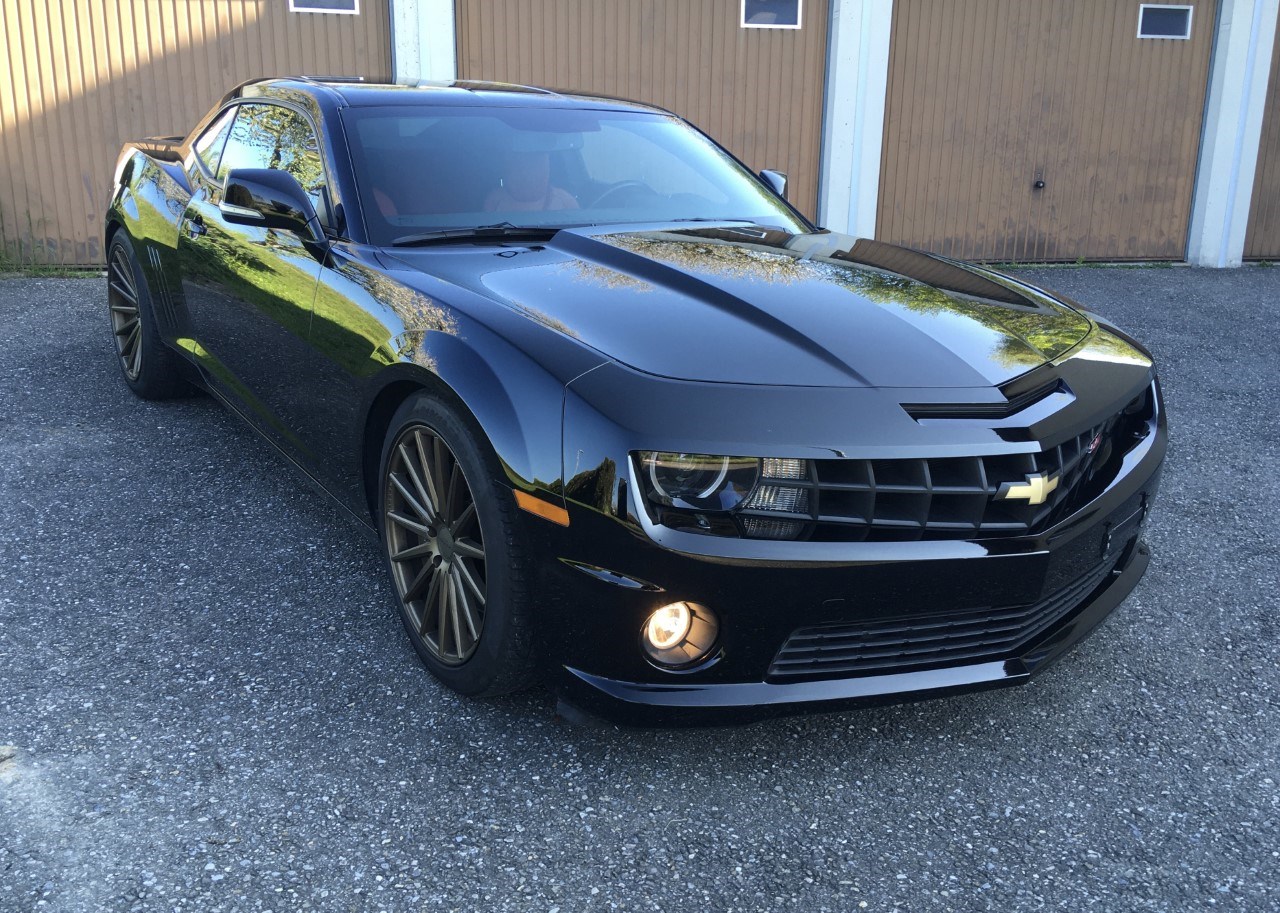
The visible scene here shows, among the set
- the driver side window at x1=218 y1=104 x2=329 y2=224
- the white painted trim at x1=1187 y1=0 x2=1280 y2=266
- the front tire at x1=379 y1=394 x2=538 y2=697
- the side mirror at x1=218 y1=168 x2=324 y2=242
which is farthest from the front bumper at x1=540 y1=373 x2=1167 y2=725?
the white painted trim at x1=1187 y1=0 x2=1280 y2=266

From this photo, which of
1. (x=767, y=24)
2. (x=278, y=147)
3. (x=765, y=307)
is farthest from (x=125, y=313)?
(x=767, y=24)

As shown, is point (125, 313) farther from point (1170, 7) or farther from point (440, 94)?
point (1170, 7)

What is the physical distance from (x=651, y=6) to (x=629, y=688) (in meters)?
8.05

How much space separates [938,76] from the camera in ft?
32.9

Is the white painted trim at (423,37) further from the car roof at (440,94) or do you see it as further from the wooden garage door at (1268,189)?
the wooden garage door at (1268,189)

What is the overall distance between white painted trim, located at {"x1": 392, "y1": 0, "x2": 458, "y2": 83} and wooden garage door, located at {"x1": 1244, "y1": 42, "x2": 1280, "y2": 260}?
7.76 m

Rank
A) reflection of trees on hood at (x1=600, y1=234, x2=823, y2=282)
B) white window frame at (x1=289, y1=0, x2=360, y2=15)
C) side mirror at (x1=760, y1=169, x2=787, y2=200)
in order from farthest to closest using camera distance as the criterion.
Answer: white window frame at (x1=289, y1=0, x2=360, y2=15) → side mirror at (x1=760, y1=169, x2=787, y2=200) → reflection of trees on hood at (x1=600, y1=234, x2=823, y2=282)

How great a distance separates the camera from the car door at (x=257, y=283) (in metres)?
3.30

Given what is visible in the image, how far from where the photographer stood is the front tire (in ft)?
7.87

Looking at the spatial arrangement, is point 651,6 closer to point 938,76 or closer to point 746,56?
point 746,56

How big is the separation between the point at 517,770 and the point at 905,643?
0.90m

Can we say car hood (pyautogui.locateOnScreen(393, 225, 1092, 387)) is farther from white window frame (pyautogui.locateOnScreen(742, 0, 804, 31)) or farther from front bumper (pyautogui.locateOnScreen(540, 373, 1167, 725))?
white window frame (pyautogui.locateOnScreen(742, 0, 804, 31))

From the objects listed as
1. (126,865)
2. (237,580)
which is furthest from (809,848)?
(237,580)

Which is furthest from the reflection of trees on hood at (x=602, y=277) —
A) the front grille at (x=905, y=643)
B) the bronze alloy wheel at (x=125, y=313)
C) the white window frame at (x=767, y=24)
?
the white window frame at (x=767, y=24)
